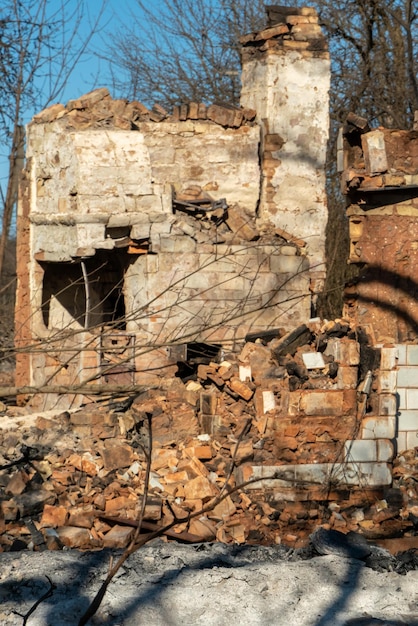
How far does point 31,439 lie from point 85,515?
5.94 feet

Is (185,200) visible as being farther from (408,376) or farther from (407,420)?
(407,420)

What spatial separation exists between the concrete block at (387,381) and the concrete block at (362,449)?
0.54m

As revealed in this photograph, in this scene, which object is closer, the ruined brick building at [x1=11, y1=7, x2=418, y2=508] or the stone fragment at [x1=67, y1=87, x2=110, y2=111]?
the ruined brick building at [x1=11, y1=7, x2=418, y2=508]

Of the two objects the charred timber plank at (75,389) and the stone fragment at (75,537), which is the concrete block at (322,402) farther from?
the charred timber plank at (75,389)

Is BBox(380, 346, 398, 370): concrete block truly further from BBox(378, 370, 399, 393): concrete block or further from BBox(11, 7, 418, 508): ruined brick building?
BBox(11, 7, 418, 508): ruined brick building

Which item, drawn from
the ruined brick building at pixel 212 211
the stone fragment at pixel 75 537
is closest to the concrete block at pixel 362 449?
the ruined brick building at pixel 212 211

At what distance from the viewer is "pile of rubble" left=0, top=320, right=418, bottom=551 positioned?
8031 mm

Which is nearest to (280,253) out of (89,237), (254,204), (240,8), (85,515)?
(254,204)

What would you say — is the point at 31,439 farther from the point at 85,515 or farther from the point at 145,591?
the point at 145,591

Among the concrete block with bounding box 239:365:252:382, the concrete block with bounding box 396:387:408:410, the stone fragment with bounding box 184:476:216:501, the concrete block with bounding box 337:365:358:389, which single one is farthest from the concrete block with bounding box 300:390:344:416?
the stone fragment with bounding box 184:476:216:501

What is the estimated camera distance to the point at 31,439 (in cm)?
962

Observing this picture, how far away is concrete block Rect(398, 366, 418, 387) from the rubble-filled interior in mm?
14

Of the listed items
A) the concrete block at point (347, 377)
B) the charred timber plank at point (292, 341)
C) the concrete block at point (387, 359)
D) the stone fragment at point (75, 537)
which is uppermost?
the charred timber plank at point (292, 341)

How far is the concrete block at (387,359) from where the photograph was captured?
9008mm
